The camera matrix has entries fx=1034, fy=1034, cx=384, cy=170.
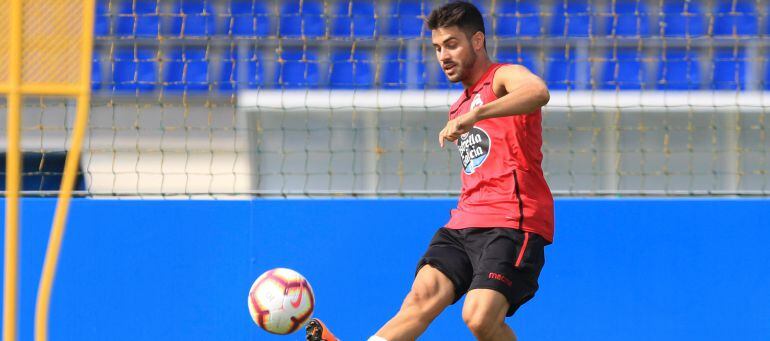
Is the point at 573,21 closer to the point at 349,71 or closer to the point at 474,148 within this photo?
the point at 349,71

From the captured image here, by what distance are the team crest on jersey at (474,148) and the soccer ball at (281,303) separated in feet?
3.12

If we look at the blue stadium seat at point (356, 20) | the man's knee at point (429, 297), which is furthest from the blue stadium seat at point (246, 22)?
the man's knee at point (429, 297)

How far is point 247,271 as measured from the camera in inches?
231

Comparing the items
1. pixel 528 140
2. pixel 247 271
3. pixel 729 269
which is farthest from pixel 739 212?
pixel 247 271

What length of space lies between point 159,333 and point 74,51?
2.95 meters

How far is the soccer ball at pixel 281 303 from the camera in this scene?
4668 millimetres

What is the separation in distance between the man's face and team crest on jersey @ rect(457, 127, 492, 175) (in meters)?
0.26

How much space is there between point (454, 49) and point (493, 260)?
0.93m

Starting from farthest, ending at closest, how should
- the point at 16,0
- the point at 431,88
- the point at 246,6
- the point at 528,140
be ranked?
the point at 246,6
the point at 431,88
the point at 528,140
the point at 16,0

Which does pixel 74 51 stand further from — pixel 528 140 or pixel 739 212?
pixel 739 212

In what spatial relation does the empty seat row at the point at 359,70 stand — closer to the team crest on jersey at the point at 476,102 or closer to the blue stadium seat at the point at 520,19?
the blue stadium seat at the point at 520,19

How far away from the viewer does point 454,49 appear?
14.7 feet

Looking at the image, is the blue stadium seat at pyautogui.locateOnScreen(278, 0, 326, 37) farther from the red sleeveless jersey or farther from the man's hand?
the man's hand

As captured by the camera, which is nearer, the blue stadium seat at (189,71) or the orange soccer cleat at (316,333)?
the orange soccer cleat at (316,333)
